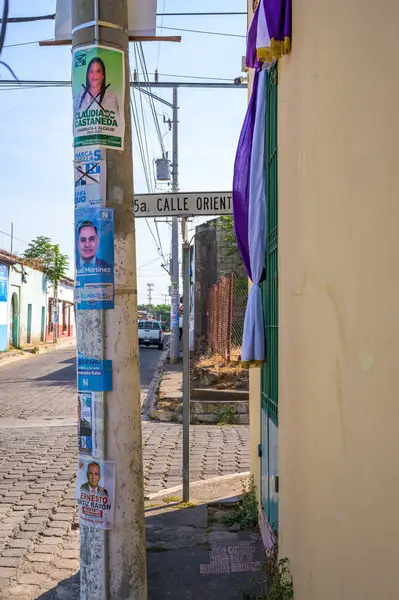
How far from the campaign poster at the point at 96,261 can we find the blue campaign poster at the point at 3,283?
107ft

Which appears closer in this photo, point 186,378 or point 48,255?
point 186,378

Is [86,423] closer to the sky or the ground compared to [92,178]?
closer to the ground

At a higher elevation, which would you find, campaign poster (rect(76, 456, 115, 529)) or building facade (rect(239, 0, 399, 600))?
building facade (rect(239, 0, 399, 600))

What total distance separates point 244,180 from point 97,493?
2617mm

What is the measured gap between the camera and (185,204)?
255 inches

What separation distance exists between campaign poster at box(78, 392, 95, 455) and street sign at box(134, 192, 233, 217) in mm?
3154

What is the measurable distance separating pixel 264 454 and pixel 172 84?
15125 mm

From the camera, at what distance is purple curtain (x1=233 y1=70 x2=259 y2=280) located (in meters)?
5.16

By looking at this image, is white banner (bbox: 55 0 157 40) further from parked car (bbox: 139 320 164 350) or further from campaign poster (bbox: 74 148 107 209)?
parked car (bbox: 139 320 164 350)

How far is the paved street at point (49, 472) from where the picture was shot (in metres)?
5.21

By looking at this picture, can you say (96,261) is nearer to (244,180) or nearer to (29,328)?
(244,180)

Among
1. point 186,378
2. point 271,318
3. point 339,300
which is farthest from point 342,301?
point 186,378

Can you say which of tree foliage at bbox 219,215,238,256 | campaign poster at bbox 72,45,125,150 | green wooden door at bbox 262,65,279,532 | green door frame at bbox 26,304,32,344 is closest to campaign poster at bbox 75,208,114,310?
campaign poster at bbox 72,45,125,150

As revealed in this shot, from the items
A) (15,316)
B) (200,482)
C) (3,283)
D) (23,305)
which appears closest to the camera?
(200,482)
